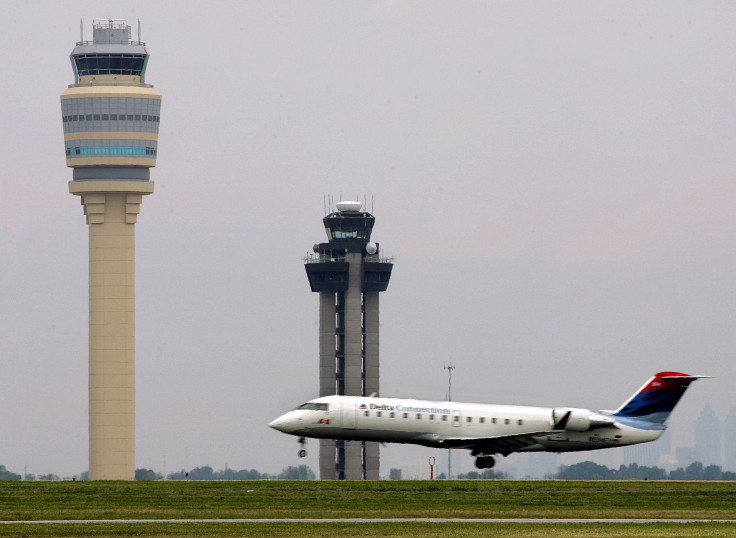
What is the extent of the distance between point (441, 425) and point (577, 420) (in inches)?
293

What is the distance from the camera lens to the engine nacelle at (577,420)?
84.6 metres

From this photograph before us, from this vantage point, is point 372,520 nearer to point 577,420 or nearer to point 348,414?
point 348,414

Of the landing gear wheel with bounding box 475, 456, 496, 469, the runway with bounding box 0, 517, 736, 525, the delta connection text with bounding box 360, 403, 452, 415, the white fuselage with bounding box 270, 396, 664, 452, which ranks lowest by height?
the runway with bounding box 0, 517, 736, 525

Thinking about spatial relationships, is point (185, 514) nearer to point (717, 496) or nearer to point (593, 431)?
point (717, 496)

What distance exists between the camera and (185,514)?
58531 millimetres

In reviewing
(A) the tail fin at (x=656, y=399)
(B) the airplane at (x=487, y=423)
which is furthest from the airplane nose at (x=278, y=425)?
(A) the tail fin at (x=656, y=399)

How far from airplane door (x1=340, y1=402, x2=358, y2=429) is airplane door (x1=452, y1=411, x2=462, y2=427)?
561 cm

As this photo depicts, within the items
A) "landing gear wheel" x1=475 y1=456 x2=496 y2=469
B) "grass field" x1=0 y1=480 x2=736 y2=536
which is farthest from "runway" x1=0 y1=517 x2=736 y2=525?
"landing gear wheel" x1=475 y1=456 x2=496 y2=469

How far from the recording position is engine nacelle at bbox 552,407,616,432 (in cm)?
8462

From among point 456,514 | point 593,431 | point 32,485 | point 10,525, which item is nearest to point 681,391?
point 593,431

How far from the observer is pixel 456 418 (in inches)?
3327

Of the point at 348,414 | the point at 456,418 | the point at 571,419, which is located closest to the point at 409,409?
the point at 456,418

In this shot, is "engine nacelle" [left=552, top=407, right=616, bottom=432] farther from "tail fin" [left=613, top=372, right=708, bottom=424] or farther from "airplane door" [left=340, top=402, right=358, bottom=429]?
"airplane door" [left=340, top=402, right=358, bottom=429]

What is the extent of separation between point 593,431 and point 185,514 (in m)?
33.1
